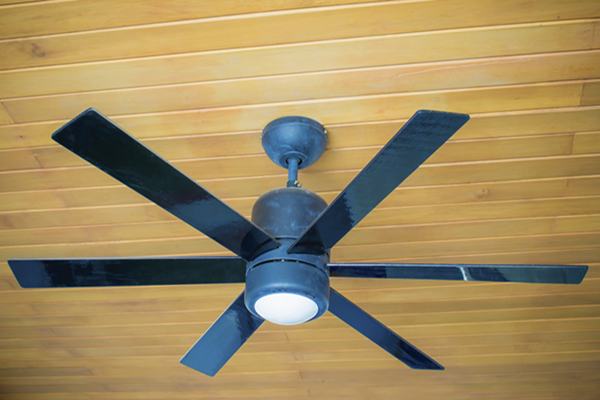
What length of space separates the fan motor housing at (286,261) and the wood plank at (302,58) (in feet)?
1.38

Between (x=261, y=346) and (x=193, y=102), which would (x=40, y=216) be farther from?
(x=261, y=346)

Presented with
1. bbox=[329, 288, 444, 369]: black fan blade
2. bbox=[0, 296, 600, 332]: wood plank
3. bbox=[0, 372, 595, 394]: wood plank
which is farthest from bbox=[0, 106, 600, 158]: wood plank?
bbox=[0, 372, 595, 394]: wood plank

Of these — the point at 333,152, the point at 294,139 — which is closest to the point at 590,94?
the point at 333,152

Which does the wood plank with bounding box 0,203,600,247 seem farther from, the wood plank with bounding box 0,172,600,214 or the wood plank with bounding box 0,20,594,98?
the wood plank with bounding box 0,20,594,98

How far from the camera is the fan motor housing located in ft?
3.42

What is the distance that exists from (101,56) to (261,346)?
5.19 feet

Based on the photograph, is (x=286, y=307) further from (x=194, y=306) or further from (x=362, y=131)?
(x=194, y=306)

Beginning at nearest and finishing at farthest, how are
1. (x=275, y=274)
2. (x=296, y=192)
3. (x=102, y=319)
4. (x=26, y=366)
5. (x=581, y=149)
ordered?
(x=275, y=274) → (x=296, y=192) → (x=581, y=149) → (x=102, y=319) → (x=26, y=366)

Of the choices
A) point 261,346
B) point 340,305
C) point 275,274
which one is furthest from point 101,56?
point 261,346

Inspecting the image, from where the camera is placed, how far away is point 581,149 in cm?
146

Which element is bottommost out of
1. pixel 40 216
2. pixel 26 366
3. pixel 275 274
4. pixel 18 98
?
pixel 275 274

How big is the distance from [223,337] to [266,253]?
35cm

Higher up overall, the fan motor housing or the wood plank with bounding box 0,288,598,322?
the wood plank with bounding box 0,288,598,322

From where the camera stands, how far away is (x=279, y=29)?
1238 mm
